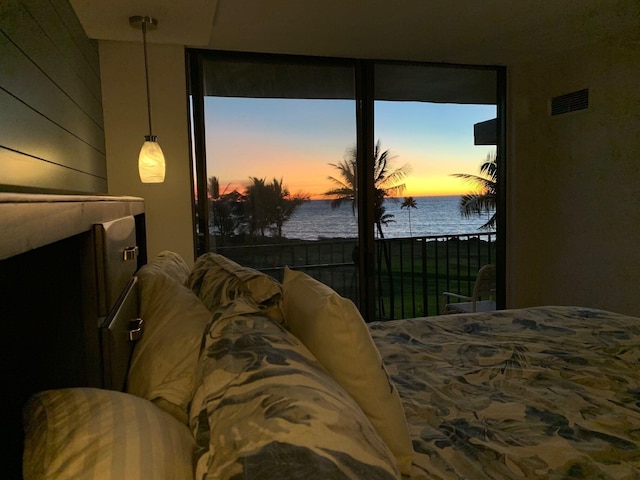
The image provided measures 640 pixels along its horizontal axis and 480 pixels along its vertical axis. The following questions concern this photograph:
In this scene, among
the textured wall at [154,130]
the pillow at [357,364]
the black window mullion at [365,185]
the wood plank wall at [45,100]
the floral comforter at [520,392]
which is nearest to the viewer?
the pillow at [357,364]

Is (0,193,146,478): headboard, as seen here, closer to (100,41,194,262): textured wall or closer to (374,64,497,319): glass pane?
(100,41,194,262): textured wall

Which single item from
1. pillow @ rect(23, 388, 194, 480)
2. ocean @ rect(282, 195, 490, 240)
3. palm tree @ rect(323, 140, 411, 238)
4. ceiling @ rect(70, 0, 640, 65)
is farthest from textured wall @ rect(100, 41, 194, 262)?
pillow @ rect(23, 388, 194, 480)

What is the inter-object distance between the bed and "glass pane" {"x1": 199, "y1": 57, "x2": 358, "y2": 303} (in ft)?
5.64

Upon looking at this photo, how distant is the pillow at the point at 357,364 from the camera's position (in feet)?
2.92

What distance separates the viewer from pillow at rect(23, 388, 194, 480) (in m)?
0.51

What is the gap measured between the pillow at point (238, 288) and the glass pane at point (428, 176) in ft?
8.73

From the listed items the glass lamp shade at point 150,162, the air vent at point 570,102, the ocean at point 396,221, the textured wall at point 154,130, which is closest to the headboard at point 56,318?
the glass lamp shade at point 150,162

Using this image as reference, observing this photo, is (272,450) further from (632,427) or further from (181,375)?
(632,427)

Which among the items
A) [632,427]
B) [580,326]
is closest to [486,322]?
[580,326]

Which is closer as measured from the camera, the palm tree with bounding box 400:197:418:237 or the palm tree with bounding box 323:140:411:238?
the palm tree with bounding box 323:140:411:238

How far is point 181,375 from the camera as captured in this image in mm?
906

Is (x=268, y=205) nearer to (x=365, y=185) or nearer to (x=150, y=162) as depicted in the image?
(x=365, y=185)

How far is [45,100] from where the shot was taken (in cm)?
153

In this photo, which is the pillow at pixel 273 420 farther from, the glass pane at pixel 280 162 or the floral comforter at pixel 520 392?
the glass pane at pixel 280 162
